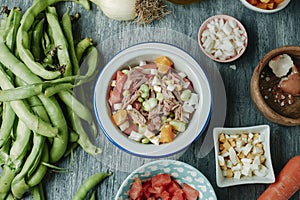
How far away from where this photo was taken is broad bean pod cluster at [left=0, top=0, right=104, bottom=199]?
2.07 m

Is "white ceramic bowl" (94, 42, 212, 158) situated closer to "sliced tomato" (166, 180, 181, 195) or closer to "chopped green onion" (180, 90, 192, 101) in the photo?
"chopped green onion" (180, 90, 192, 101)

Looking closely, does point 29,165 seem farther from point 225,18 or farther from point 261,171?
point 225,18

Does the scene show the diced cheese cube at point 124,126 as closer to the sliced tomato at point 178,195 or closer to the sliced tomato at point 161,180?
the sliced tomato at point 161,180

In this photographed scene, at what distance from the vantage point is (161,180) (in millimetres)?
2123

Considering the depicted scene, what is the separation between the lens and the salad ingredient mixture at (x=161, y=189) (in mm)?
2107

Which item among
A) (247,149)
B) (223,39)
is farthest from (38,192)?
(223,39)

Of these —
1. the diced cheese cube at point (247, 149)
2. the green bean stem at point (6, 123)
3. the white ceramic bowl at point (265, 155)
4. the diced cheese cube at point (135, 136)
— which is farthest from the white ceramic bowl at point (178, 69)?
the green bean stem at point (6, 123)

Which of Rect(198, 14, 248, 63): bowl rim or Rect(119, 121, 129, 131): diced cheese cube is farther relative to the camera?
Rect(198, 14, 248, 63): bowl rim

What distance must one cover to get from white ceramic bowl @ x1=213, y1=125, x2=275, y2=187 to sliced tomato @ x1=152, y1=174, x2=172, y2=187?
208 mm

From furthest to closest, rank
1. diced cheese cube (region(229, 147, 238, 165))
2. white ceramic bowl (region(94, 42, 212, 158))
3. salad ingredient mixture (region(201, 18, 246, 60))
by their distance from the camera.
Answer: salad ingredient mixture (region(201, 18, 246, 60))
diced cheese cube (region(229, 147, 238, 165))
white ceramic bowl (region(94, 42, 212, 158))

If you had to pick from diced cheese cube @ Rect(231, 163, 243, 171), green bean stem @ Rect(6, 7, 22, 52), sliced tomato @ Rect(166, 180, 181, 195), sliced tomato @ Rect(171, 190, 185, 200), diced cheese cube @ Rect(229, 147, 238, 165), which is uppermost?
green bean stem @ Rect(6, 7, 22, 52)

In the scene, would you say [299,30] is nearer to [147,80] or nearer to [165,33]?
[165,33]

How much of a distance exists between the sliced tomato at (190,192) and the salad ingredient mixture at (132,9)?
76cm

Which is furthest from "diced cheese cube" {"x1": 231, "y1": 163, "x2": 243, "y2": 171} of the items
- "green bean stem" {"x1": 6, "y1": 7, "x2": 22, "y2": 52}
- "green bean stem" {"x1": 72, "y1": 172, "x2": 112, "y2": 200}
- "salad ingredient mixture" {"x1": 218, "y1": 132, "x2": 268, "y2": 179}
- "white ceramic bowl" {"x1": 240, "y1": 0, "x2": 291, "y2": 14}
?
"green bean stem" {"x1": 6, "y1": 7, "x2": 22, "y2": 52}
